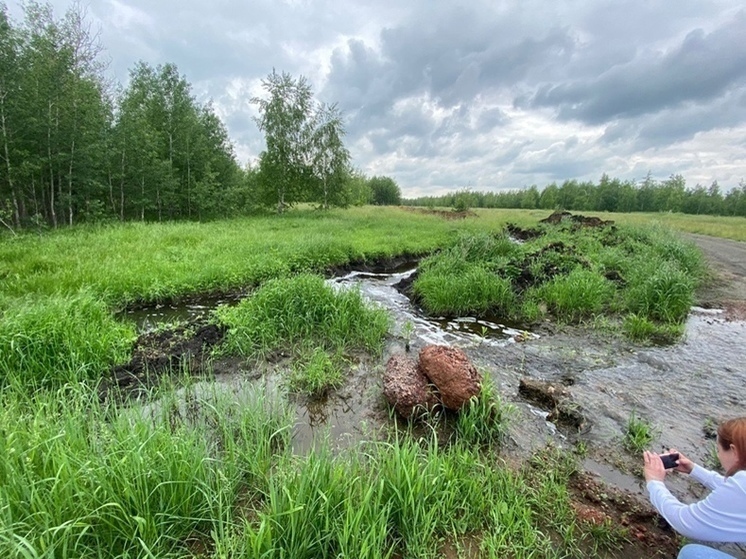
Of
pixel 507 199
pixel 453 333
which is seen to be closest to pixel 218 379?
pixel 453 333

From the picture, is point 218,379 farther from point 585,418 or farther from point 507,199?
point 507,199

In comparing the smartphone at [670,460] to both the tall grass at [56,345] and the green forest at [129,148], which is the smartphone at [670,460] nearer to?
the tall grass at [56,345]

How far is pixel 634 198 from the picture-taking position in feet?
215

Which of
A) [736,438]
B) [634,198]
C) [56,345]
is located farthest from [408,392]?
[634,198]

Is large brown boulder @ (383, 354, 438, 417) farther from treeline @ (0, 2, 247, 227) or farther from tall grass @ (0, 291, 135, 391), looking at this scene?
treeline @ (0, 2, 247, 227)

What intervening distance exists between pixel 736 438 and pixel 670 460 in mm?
783

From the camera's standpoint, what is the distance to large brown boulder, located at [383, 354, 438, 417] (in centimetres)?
380

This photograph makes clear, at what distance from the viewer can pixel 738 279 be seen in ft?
36.9

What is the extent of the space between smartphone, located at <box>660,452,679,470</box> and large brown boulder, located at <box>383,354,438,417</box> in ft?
6.71

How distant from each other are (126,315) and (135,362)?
2.82 meters

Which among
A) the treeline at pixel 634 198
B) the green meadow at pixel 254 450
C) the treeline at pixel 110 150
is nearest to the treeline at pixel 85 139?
the treeline at pixel 110 150

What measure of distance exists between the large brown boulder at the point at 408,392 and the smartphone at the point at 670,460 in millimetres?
2046

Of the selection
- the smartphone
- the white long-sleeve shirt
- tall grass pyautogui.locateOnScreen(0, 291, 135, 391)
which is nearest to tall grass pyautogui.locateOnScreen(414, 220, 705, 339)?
the smartphone

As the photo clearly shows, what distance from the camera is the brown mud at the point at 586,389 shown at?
287 centimetres
